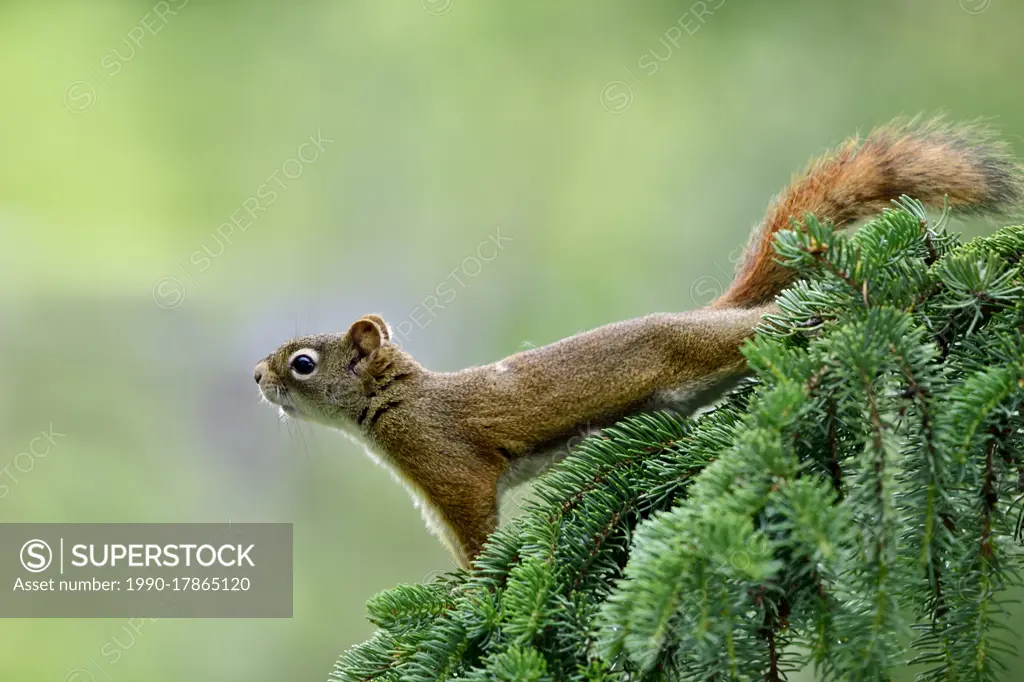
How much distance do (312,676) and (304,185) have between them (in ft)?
6.34

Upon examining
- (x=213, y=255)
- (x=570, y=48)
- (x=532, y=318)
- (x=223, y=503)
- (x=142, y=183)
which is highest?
(x=570, y=48)

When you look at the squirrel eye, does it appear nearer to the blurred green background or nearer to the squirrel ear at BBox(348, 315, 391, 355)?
the squirrel ear at BBox(348, 315, 391, 355)

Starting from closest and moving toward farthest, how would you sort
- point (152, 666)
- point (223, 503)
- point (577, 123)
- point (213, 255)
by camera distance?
point (152, 666)
point (223, 503)
point (213, 255)
point (577, 123)

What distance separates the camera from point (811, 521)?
2.02 feet

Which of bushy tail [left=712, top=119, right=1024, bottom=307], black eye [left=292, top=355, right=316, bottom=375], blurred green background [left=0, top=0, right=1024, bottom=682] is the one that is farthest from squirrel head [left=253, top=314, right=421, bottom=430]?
blurred green background [left=0, top=0, right=1024, bottom=682]

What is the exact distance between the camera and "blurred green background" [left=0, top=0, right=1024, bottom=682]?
3.12 m

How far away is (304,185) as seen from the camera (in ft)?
11.5

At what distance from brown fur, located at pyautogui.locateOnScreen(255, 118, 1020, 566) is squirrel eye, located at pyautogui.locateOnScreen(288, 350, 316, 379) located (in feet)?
0.54

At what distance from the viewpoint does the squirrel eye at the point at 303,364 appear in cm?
183

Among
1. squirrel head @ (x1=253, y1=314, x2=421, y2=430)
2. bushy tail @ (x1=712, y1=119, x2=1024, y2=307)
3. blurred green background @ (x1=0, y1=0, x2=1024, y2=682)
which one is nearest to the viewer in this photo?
bushy tail @ (x1=712, y1=119, x2=1024, y2=307)

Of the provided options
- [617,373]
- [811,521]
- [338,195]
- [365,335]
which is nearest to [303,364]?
[365,335]

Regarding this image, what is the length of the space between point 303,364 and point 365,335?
0.15 metres

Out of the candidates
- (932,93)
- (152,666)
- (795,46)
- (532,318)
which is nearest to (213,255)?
(532,318)

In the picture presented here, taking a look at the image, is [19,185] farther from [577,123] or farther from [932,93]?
[932,93]
